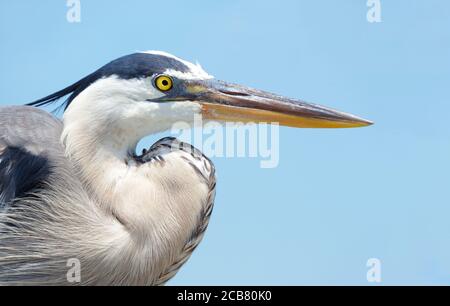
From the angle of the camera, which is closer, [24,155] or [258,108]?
[24,155]

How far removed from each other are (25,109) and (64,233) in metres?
0.72

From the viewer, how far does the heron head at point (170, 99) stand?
4.06 meters

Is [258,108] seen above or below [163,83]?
below

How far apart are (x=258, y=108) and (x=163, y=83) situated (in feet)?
1.70

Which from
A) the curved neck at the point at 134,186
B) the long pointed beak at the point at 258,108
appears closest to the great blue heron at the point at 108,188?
the curved neck at the point at 134,186

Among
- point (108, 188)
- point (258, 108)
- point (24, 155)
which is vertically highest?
point (258, 108)

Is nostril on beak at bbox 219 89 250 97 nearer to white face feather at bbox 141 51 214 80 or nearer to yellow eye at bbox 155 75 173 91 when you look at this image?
white face feather at bbox 141 51 214 80

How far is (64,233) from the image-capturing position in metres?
4.10

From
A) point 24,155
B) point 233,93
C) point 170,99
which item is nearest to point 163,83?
point 170,99

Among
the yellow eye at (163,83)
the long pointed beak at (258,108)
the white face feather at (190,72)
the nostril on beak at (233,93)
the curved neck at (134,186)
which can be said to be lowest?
the curved neck at (134,186)

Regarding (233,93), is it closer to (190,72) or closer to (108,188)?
(190,72)

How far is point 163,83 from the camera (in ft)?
13.6

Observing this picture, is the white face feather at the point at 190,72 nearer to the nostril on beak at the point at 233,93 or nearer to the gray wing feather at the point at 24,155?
the nostril on beak at the point at 233,93
